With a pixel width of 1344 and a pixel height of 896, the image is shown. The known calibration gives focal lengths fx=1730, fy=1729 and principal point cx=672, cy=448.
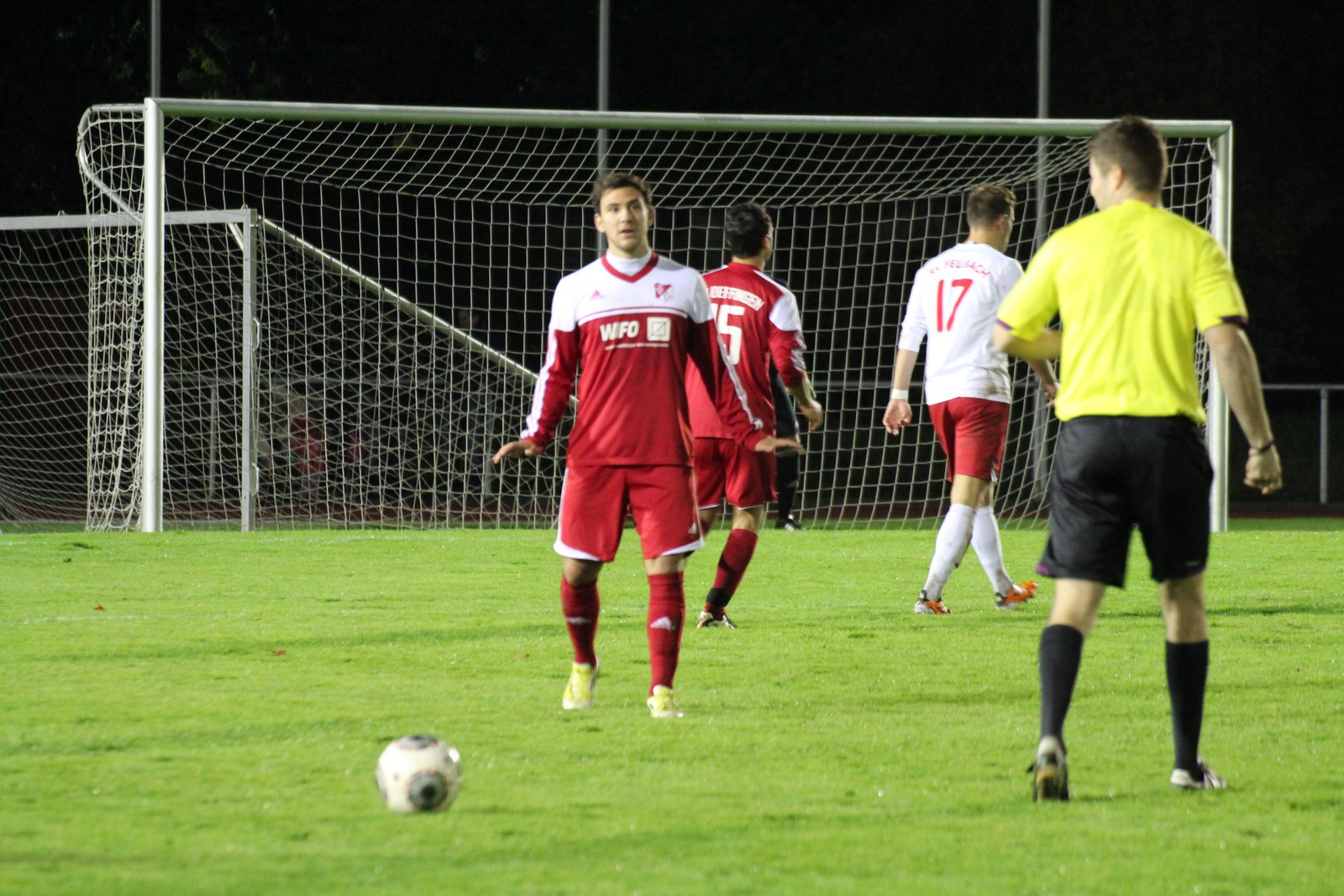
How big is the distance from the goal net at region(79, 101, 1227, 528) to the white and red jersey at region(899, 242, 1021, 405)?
192 inches

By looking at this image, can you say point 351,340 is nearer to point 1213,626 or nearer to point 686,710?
point 1213,626

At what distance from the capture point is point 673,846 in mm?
3676

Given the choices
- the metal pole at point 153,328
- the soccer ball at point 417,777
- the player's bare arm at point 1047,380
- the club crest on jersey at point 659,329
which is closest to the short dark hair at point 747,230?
the player's bare arm at point 1047,380

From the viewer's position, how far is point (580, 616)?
5.51 metres

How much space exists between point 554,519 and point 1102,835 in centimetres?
1237

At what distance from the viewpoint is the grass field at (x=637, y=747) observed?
3516 millimetres

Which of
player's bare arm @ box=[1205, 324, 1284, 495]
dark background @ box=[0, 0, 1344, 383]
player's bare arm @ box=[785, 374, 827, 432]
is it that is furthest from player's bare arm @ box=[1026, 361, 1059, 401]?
dark background @ box=[0, 0, 1344, 383]

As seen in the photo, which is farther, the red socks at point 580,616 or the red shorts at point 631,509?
the red socks at point 580,616

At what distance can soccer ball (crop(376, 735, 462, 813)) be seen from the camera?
153 inches

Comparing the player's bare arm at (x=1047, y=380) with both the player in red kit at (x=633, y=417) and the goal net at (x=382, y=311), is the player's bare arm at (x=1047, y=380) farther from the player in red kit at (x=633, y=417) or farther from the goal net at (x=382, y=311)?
the goal net at (x=382, y=311)

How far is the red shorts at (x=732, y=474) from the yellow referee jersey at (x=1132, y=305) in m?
3.16

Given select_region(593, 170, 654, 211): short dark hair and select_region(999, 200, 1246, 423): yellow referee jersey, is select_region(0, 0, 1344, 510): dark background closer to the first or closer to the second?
select_region(593, 170, 654, 211): short dark hair

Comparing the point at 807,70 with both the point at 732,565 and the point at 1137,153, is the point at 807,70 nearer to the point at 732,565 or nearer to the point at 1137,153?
the point at 732,565

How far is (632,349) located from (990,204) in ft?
10.2
